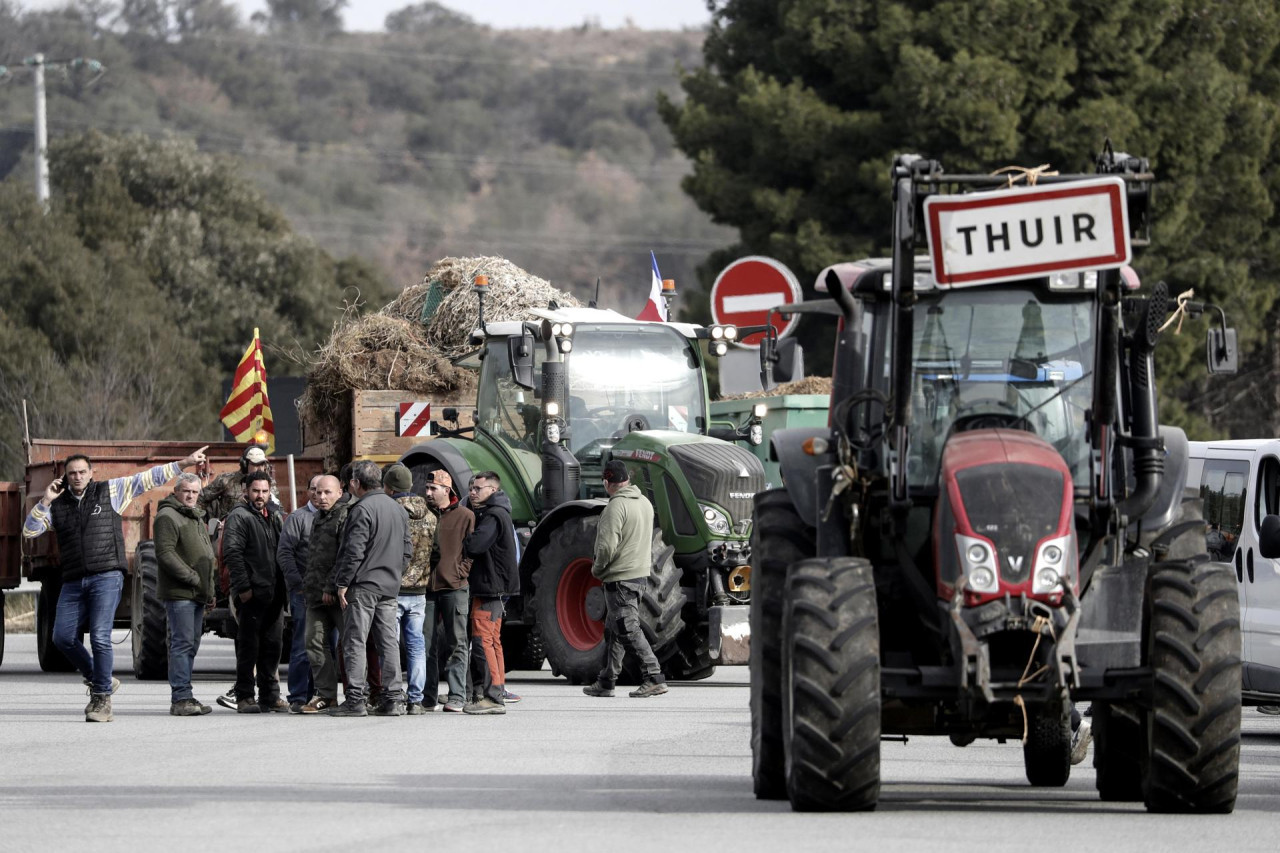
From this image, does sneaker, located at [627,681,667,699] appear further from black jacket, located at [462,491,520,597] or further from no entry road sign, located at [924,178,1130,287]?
no entry road sign, located at [924,178,1130,287]

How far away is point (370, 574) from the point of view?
16859 mm

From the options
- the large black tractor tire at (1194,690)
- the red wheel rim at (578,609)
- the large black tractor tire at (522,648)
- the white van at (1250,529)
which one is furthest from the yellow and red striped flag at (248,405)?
the large black tractor tire at (1194,690)

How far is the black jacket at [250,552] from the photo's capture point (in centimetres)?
1767

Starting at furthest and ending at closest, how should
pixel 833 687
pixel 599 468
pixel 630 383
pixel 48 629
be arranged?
pixel 48 629 → pixel 630 383 → pixel 599 468 → pixel 833 687

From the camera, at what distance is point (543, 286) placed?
80.0ft

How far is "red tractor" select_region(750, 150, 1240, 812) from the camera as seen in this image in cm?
1018

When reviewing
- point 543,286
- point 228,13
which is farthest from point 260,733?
point 228,13

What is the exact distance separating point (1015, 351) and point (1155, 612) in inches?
55.3

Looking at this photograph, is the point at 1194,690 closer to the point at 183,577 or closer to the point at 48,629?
the point at 183,577

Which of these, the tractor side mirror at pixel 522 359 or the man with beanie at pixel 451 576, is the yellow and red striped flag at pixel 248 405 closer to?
the tractor side mirror at pixel 522 359

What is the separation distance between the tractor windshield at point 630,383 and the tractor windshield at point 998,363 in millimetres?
9831

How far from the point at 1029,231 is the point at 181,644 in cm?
894

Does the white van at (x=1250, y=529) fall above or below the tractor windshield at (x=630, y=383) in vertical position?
below

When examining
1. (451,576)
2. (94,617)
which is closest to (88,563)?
(94,617)
